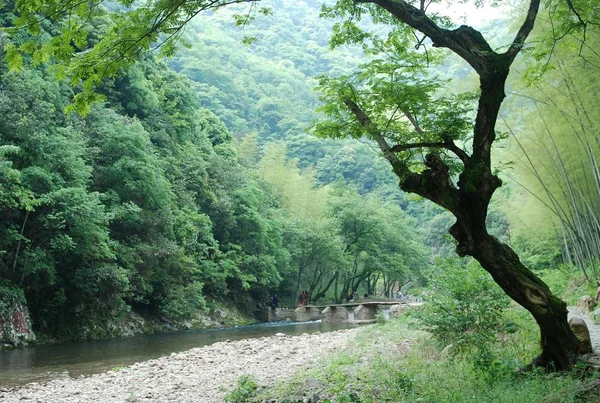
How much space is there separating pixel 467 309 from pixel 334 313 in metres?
24.1

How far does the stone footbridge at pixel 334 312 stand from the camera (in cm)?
2884

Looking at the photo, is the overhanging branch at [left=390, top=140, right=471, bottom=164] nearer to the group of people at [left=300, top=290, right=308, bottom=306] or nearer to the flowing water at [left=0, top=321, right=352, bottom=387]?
the flowing water at [left=0, top=321, right=352, bottom=387]

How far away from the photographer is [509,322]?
6.75m

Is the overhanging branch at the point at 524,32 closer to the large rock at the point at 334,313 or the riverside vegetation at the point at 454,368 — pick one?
the riverside vegetation at the point at 454,368

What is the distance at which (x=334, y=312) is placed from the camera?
3062 cm

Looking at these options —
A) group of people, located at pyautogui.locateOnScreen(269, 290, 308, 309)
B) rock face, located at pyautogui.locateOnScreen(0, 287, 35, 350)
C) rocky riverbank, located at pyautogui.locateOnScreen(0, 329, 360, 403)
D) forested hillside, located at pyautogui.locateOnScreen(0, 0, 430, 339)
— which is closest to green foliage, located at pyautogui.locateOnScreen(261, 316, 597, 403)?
rocky riverbank, located at pyautogui.locateOnScreen(0, 329, 360, 403)

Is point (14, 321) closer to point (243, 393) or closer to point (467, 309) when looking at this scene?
point (243, 393)

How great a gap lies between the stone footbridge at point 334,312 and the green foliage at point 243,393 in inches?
849

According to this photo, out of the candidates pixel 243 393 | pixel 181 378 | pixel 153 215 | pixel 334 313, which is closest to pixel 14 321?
pixel 153 215

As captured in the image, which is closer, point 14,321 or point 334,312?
point 14,321

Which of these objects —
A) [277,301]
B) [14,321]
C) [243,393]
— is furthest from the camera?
[277,301]

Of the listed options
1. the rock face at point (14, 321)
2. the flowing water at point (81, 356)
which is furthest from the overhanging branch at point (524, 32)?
the rock face at point (14, 321)

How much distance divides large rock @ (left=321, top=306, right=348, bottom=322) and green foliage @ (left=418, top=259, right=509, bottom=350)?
75.4ft

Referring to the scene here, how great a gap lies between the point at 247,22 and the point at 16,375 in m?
8.82
